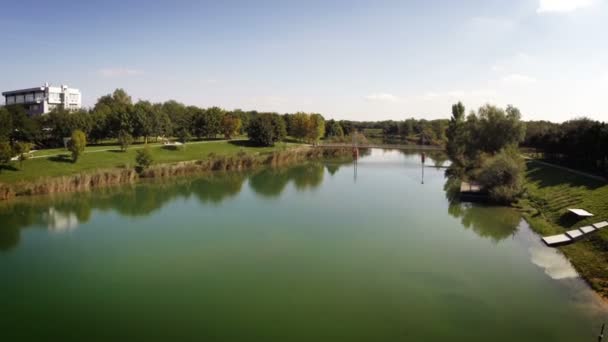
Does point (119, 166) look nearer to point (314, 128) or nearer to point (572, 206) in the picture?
point (572, 206)

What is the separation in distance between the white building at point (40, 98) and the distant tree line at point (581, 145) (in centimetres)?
9098

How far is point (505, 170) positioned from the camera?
33969mm

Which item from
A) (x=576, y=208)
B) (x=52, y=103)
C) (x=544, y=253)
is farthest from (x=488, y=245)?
(x=52, y=103)

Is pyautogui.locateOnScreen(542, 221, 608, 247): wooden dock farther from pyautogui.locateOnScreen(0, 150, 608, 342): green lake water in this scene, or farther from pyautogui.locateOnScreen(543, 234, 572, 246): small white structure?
pyautogui.locateOnScreen(0, 150, 608, 342): green lake water

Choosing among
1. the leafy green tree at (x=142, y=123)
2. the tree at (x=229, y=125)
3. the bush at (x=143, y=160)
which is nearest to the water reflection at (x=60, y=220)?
the bush at (x=143, y=160)

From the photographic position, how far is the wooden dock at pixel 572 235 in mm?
20750

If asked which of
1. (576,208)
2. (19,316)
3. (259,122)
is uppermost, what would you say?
(259,122)

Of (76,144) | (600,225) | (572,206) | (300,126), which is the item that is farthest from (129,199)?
(300,126)

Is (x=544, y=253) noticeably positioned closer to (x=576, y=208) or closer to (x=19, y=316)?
(x=576, y=208)

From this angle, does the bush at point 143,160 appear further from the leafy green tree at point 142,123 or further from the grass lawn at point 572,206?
the grass lawn at point 572,206

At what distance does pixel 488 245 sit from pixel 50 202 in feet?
106

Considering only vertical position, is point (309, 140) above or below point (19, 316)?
above

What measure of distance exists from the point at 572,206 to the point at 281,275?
2046 centimetres

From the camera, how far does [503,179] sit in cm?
3444
